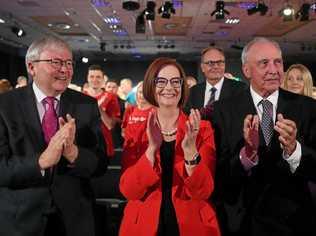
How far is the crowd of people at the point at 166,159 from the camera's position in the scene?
1771 millimetres

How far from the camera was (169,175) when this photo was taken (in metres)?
1.95

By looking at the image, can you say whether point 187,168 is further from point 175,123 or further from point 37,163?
point 37,163

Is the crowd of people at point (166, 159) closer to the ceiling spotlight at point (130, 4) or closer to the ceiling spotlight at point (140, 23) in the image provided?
the ceiling spotlight at point (130, 4)

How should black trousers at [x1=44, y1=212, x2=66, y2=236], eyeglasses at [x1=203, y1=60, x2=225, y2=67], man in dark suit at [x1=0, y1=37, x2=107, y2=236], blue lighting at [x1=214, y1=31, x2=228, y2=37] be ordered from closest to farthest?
man in dark suit at [x1=0, y1=37, x2=107, y2=236], black trousers at [x1=44, y1=212, x2=66, y2=236], eyeglasses at [x1=203, y1=60, x2=225, y2=67], blue lighting at [x1=214, y1=31, x2=228, y2=37]

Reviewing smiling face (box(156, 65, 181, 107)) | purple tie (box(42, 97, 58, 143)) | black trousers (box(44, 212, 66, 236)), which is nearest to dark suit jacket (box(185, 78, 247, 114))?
smiling face (box(156, 65, 181, 107))

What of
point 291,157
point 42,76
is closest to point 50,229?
point 42,76

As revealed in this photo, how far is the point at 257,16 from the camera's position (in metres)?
11.0

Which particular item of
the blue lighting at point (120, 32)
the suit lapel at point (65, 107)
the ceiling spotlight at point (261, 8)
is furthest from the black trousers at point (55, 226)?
the blue lighting at point (120, 32)

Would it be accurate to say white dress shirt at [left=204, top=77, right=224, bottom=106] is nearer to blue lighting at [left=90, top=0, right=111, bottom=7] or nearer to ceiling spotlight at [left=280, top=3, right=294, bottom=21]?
ceiling spotlight at [left=280, top=3, right=294, bottom=21]

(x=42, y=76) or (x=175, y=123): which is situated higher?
(x=42, y=76)

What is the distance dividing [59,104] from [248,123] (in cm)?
85

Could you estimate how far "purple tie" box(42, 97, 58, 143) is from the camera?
183 centimetres

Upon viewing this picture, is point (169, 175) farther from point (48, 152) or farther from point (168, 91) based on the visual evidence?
point (48, 152)

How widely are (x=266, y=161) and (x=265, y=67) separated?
432 mm
